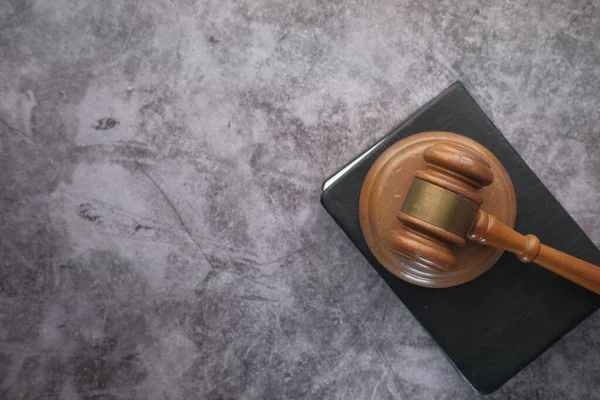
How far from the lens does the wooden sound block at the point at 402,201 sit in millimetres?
1126

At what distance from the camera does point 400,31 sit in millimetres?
1588

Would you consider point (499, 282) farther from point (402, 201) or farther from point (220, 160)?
point (220, 160)

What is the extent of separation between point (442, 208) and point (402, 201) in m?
0.14

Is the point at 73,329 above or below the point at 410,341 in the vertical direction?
below

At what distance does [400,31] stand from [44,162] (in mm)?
1276

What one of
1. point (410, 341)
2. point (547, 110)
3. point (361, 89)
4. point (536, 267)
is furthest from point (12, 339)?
point (547, 110)

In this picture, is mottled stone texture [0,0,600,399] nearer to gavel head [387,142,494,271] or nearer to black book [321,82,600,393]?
black book [321,82,600,393]

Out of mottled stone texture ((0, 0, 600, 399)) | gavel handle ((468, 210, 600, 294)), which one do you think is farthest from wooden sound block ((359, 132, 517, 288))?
mottled stone texture ((0, 0, 600, 399))

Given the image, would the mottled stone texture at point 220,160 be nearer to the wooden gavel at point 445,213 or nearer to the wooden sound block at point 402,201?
the wooden sound block at point 402,201

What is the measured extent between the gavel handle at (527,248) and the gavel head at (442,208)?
0.04m

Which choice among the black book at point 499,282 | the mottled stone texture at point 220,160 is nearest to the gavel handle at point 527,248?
the black book at point 499,282

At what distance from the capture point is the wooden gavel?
976 mm

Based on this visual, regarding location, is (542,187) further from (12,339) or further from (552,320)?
(12,339)

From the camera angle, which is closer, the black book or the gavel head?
the gavel head
